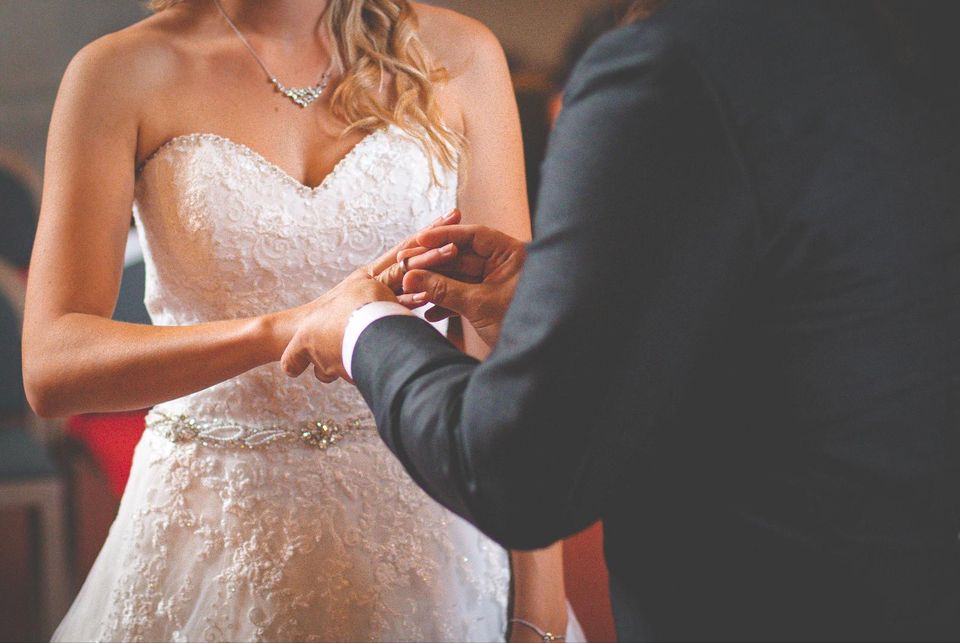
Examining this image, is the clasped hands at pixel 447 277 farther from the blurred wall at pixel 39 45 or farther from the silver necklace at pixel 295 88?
the blurred wall at pixel 39 45

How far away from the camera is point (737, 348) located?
0.66 metres

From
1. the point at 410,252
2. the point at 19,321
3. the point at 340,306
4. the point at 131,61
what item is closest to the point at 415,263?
the point at 410,252

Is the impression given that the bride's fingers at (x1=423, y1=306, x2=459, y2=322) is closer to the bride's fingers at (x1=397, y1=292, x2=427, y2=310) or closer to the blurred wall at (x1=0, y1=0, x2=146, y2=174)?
the bride's fingers at (x1=397, y1=292, x2=427, y2=310)

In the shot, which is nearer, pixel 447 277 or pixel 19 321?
pixel 447 277

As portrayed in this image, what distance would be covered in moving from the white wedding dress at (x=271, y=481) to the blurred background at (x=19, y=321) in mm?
773

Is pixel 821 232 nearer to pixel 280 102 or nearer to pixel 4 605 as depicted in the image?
pixel 280 102

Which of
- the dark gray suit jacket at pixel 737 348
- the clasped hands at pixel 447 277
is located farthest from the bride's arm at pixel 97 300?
the dark gray suit jacket at pixel 737 348

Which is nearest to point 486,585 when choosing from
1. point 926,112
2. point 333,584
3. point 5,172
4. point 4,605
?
point 333,584

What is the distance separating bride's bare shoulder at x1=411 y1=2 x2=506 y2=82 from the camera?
136 cm

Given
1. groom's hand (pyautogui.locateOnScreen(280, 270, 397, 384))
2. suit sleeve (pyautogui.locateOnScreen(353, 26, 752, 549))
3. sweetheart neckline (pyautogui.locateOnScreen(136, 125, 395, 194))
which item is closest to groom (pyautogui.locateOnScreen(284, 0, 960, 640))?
suit sleeve (pyautogui.locateOnScreen(353, 26, 752, 549))

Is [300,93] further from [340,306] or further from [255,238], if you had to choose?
[340,306]

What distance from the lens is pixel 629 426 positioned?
62cm

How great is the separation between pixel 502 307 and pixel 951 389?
0.50 meters

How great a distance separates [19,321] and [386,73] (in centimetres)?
170
